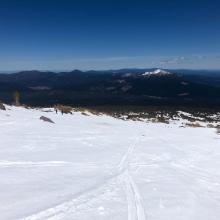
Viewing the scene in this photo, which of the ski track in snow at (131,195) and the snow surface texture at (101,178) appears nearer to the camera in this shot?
the ski track in snow at (131,195)

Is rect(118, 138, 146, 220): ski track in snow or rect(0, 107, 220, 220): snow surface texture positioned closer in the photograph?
rect(118, 138, 146, 220): ski track in snow

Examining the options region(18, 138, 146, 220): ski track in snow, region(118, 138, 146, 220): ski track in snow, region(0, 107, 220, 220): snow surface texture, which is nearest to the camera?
region(18, 138, 146, 220): ski track in snow

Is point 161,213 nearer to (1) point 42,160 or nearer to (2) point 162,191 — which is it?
(2) point 162,191

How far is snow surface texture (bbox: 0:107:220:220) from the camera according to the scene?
7004 millimetres

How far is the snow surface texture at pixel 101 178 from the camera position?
7004mm

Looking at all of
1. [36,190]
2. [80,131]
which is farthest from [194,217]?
[80,131]

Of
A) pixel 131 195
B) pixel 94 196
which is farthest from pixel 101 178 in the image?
pixel 94 196

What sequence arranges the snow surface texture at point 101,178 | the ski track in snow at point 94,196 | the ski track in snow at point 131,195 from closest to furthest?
the ski track in snow at point 94,196, the ski track in snow at point 131,195, the snow surface texture at point 101,178

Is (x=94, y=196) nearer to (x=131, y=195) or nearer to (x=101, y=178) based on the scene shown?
(x=131, y=195)

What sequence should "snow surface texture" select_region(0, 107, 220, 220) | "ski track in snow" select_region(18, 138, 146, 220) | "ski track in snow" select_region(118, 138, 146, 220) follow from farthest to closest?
"snow surface texture" select_region(0, 107, 220, 220)
"ski track in snow" select_region(118, 138, 146, 220)
"ski track in snow" select_region(18, 138, 146, 220)

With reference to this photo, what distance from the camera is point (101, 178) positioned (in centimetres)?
966

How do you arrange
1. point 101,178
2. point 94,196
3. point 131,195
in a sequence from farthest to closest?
point 101,178 < point 131,195 < point 94,196

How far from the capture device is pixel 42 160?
36.6 ft

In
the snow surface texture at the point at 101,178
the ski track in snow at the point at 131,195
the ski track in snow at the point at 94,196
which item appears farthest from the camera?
the snow surface texture at the point at 101,178
